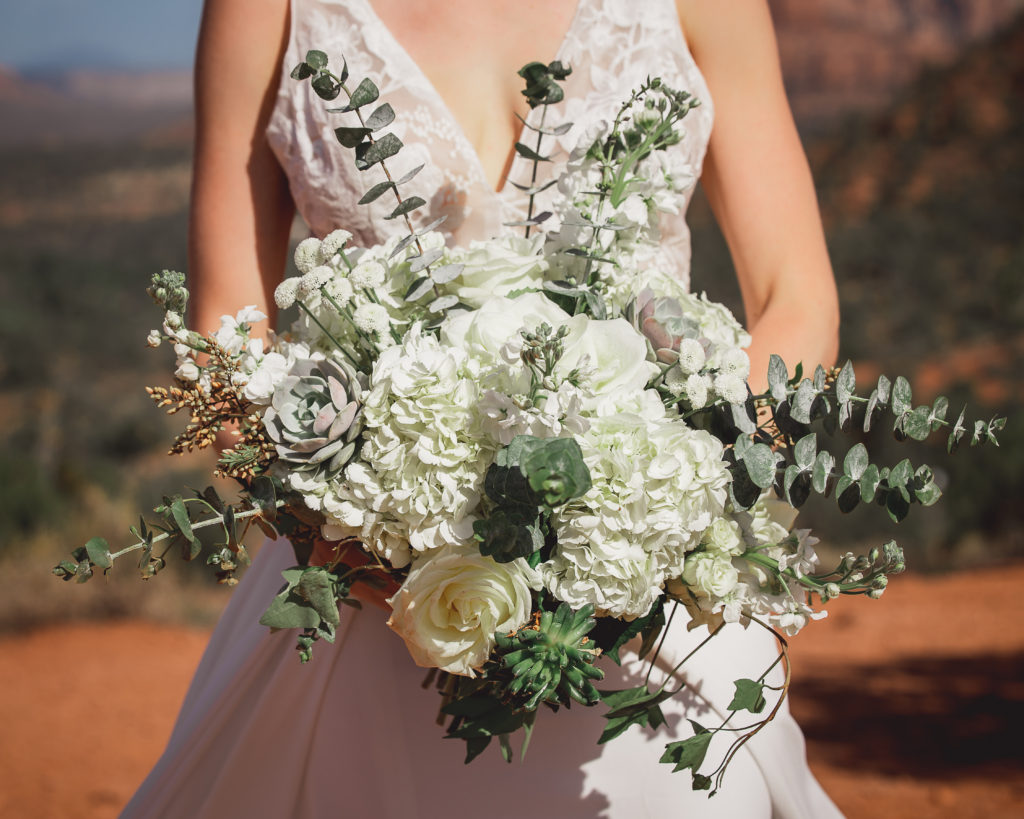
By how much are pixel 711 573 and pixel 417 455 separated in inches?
18.0

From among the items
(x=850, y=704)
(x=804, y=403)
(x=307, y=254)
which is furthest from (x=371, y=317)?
(x=850, y=704)

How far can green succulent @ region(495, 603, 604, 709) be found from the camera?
46.4 inches

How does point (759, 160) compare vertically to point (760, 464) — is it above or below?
above

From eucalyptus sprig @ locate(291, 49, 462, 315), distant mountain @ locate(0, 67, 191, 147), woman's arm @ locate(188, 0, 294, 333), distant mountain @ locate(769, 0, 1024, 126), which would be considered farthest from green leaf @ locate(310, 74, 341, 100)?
distant mountain @ locate(769, 0, 1024, 126)

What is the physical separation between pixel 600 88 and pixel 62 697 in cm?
611

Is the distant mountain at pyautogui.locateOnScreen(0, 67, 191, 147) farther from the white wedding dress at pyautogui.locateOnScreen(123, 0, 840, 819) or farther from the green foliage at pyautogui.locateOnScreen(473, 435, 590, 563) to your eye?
the green foliage at pyautogui.locateOnScreen(473, 435, 590, 563)

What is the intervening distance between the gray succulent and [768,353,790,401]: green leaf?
1.90 ft

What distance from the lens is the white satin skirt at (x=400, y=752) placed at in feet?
5.62

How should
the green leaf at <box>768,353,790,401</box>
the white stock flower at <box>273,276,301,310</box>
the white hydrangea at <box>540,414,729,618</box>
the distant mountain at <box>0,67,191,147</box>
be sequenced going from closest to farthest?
the white hydrangea at <box>540,414,729,618</box> → the green leaf at <box>768,353,790,401</box> → the white stock flower at <box>273,276,301,310</box> → the distant mountain at <box>0,67,191,147</box>

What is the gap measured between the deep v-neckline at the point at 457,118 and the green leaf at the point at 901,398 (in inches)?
37.8

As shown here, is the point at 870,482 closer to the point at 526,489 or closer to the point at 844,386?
the point at 844,386

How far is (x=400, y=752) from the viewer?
1.79 metres

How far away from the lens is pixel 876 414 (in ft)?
4.08

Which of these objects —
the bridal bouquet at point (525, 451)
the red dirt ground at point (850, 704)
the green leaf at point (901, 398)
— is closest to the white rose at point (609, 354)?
the bridal bouquet at point (525, 451)
